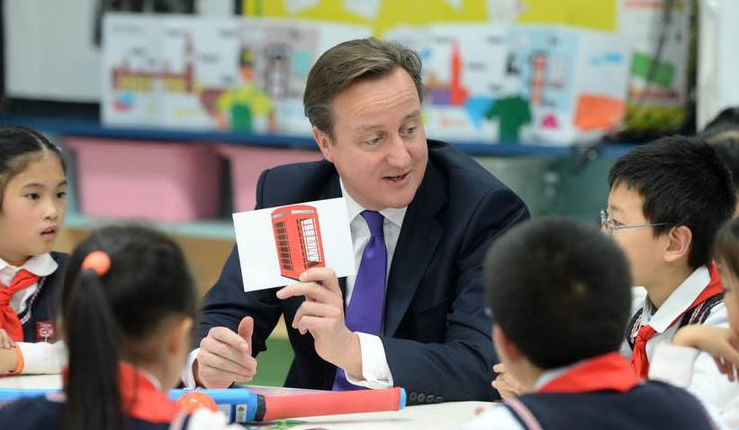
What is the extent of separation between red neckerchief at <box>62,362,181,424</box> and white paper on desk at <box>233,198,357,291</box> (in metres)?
0.80

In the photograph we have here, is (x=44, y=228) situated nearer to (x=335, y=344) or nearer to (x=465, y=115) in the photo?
(x=335, y=344)

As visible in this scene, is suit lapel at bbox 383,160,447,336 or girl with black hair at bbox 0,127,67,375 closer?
suit lapel at bbox 383,160,447,336

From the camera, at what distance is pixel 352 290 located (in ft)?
8.23

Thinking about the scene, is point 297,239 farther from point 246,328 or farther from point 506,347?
point 506,347

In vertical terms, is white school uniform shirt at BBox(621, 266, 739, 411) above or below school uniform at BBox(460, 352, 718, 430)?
below

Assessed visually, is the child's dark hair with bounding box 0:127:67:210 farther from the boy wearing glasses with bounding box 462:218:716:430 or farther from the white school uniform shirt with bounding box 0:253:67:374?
the boy wearing glasses with bounding box 462:218:716:430

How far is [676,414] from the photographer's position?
1452 mm

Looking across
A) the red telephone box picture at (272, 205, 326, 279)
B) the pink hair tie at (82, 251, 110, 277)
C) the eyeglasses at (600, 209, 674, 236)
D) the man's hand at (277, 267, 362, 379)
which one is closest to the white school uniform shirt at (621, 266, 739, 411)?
the eyeglasses at (600, 209, 674, 236)

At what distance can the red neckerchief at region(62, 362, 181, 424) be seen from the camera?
1.39m

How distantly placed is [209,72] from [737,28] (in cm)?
239

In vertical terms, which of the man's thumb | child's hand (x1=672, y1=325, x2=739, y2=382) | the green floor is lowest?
the green floor

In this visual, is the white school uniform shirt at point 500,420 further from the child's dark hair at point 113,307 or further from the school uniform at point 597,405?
the child's dark hair at point 113,307

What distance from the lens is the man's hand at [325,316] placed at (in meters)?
2.15

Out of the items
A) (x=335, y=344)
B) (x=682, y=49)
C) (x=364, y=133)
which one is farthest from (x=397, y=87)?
(x=682, y=49)
